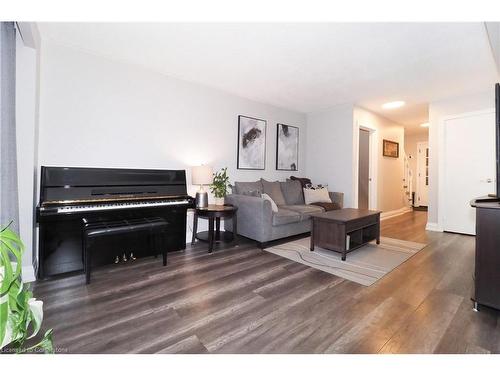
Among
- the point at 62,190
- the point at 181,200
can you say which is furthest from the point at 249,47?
the point at 62,190

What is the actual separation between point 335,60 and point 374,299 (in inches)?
103

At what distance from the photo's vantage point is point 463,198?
415cm

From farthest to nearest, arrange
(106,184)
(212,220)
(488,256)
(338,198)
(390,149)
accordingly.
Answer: (390,149) → (338,198) → (212,220) → (106,184) → (488,256)

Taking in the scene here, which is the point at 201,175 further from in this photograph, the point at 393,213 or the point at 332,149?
the point at 393,213

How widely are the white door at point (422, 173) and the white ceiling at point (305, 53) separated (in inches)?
163

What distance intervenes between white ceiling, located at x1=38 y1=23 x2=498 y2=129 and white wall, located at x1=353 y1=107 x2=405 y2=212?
3.31 feet

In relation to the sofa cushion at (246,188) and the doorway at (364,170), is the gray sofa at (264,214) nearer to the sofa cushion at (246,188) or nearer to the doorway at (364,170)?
the sofa cushion at (246,188)

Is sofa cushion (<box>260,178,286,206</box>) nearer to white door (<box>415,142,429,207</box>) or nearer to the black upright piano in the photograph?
the black upright piano

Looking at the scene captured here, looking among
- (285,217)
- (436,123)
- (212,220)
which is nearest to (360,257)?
(285,217)

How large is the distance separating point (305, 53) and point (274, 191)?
88.6 inches

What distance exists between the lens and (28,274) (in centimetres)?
218

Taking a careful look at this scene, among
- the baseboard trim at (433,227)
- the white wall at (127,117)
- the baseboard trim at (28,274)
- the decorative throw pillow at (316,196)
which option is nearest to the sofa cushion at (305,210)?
the decorative throw pillow at (316,196)

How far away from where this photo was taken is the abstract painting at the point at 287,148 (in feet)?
15.8
